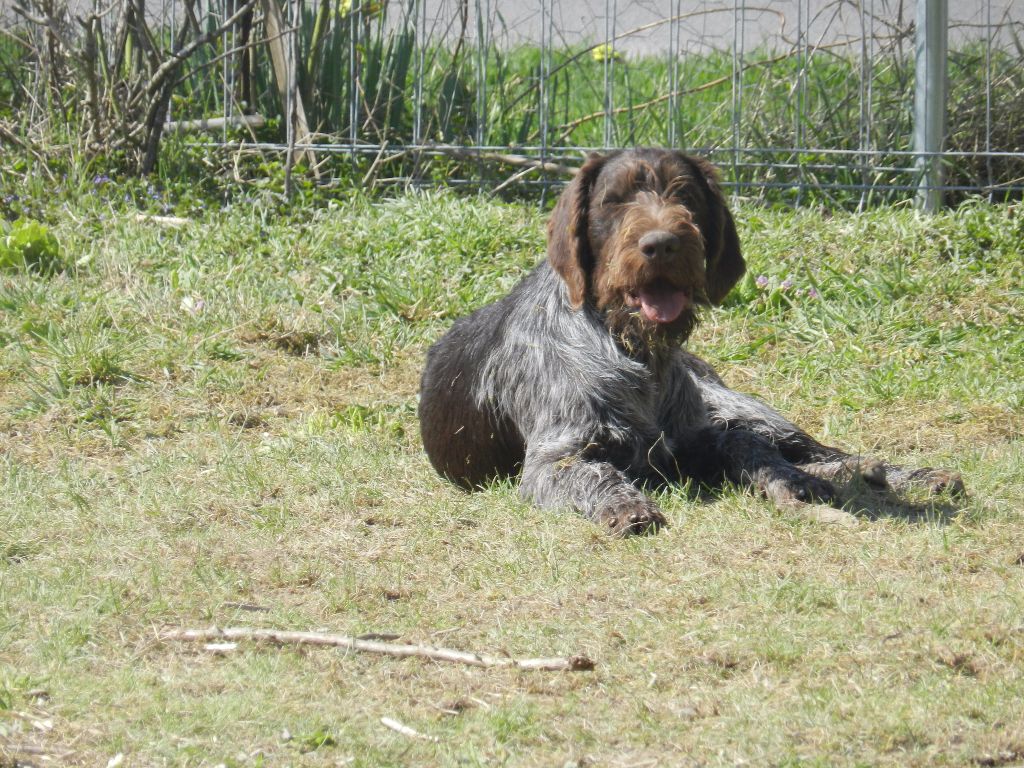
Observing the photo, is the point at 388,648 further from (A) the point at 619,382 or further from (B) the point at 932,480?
(B) the point at 932,480

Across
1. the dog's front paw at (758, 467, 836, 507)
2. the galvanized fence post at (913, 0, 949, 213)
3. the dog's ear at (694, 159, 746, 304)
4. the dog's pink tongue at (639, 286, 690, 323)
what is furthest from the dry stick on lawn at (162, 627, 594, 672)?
the galvanized fence post at (913, 0, 949, 213)

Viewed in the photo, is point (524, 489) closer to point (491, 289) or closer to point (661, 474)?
point (661, 474)

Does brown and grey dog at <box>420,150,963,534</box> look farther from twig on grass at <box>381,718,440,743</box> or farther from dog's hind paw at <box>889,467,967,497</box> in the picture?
twig on grass at <box>381,718,440,743</box>

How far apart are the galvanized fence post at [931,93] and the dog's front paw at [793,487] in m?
4.58

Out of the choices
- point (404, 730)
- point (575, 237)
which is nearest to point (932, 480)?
point (575, 237)

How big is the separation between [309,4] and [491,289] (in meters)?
3.61

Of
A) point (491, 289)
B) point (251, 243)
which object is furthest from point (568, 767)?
point (251, 243)

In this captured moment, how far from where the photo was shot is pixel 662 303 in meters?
5.43

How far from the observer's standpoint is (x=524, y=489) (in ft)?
18.3

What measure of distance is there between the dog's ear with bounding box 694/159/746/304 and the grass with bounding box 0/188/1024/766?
87cm

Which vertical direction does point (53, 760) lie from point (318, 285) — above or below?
below

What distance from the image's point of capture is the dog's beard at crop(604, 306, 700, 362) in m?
5.50

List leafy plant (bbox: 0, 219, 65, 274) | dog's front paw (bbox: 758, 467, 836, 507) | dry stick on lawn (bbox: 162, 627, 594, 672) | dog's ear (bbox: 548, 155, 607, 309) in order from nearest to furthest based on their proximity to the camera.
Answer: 1. dry stick on lawn (bbox: 162, 627, 594, 672)
2. dog's front paw (bbox: 758, 467, 836, 507)
3. dog's ear (bbox: 548, 155, 607, 309)
4. leafy plant (bbox: 0, 219, 65, 274)

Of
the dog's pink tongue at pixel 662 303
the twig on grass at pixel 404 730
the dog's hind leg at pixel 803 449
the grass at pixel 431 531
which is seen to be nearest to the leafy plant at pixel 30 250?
the grass at pixel 431 531
